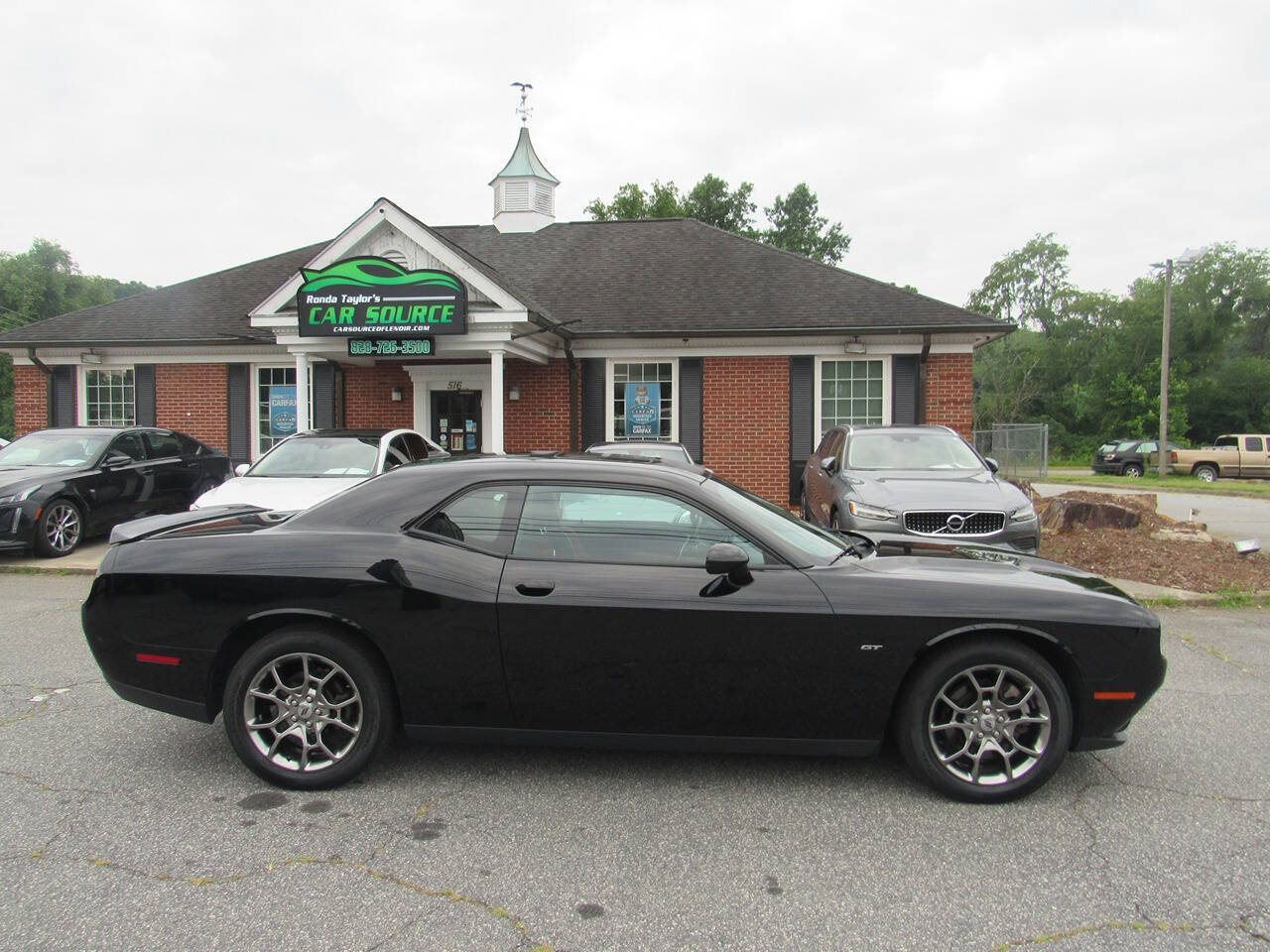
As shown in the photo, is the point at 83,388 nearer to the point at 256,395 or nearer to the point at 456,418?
the point at 256,395

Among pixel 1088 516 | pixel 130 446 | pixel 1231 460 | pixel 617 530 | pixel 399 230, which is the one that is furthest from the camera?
pixel 1231 460

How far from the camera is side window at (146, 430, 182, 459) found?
11.2 m

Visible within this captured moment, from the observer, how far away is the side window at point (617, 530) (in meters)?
3.46

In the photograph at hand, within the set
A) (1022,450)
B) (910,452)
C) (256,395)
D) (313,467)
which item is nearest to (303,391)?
(256,395)

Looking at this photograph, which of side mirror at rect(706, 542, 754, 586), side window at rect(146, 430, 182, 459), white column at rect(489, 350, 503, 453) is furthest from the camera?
white column at rect(489, 350, 503, 453)

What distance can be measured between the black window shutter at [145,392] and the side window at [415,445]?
7.96 metres

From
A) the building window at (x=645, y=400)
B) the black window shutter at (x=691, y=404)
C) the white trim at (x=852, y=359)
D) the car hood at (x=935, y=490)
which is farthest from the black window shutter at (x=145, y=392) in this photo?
the car hood at (x=935, y=490)

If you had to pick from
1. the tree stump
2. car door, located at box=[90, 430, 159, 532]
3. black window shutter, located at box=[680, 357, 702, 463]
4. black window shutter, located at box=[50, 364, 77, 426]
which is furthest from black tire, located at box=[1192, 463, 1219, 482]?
black window shutter, located at box=[50, 364, 77, 426]

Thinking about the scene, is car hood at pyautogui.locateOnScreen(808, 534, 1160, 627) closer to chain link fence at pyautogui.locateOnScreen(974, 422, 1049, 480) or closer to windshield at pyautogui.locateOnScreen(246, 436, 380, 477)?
windshield at pyautogui.locateOnScreen(246, 436, 380, 477)

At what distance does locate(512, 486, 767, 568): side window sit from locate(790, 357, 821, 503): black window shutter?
35.1 feet

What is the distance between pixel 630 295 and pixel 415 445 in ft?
21.3

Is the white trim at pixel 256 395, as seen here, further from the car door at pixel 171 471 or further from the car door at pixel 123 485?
Answer: the car door at pixel 123 485

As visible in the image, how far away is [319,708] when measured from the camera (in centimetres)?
342

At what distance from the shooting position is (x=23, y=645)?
5.72 m
